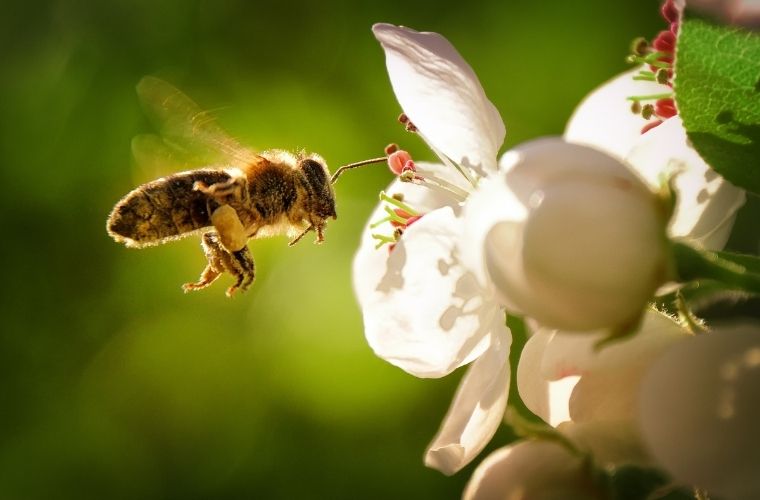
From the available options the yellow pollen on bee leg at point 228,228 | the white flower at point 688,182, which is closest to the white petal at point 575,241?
the white flower at point 688,182

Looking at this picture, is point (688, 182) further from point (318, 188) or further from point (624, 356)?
point (318, 188)

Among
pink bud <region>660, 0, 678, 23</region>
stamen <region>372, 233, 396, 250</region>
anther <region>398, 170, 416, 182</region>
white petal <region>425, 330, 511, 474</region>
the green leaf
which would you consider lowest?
white petal <region>425, 330, 511, 474</region>

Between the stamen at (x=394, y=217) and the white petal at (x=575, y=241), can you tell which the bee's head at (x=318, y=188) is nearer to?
the stamen at (x=394, y=217)

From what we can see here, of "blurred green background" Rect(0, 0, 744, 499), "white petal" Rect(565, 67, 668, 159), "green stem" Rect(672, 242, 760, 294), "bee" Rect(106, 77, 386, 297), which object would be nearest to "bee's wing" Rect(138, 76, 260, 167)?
"bee" Rect(106, 77, 386, 297)

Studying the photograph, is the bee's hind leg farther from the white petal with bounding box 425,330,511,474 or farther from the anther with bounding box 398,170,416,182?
the white petal with bounding box 425,330,511,474

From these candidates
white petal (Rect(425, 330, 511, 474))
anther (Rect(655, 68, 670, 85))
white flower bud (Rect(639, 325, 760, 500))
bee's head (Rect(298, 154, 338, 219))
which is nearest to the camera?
white flower bud (Rect(639, 325, 760, 500))

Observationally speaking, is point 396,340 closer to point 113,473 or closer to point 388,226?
point 388,226

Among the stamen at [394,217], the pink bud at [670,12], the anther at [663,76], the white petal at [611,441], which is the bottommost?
the stamen at [394,217]
